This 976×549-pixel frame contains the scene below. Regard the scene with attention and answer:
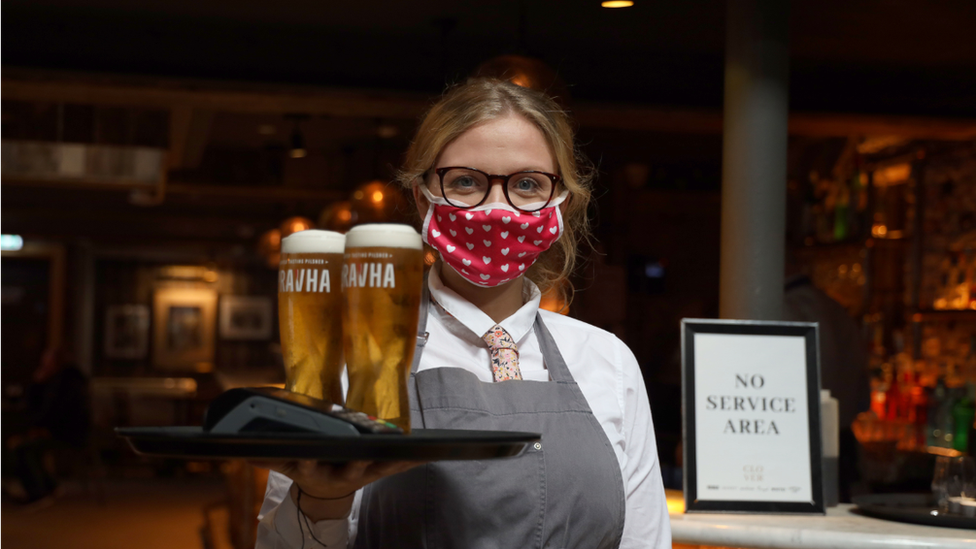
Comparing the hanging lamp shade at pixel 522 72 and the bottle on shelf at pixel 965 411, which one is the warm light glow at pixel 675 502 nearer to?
the hanging lamp shade at pixel 522 72

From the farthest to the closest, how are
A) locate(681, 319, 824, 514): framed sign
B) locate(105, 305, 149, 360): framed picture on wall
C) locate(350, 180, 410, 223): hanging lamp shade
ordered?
locate(105, 305, 149, 360): framed picture on wall < locate(350, 180, 410, 223): hanging lamp shade < locate(681, 319, 824, 514): framed sign

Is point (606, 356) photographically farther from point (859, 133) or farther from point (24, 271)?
point (24, 271)

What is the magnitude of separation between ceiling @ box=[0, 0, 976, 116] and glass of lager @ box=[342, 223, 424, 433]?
3.38 m

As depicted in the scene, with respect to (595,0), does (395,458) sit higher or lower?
lower

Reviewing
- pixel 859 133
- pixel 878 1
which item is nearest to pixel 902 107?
pixel 859 133

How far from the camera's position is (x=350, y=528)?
1.20 metres

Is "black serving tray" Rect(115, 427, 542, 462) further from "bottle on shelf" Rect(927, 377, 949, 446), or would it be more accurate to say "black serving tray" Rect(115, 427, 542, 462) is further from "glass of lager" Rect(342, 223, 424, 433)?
"bottle on shelf" Rect(927, 377, 949, 446)

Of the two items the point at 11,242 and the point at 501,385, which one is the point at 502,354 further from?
the point at 11,242

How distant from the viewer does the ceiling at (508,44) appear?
4.41 metres

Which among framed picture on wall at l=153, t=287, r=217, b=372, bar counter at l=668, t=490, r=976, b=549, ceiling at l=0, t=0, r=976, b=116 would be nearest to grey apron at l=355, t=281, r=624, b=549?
bar counter at l=668, t=490, r=976, b=549

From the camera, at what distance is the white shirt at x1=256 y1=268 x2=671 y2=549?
52.5 inches

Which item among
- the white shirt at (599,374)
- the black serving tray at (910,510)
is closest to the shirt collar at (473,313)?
the white shirt at (599,374)

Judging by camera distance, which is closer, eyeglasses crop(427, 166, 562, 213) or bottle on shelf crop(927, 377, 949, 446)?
eyeglasses crop(427, 166, 562, 213)

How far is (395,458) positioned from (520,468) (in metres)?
0.37
